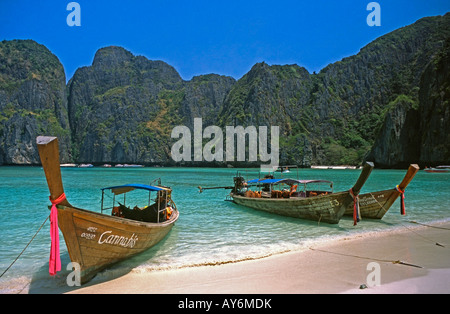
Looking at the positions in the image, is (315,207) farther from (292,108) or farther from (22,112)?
(22,112)

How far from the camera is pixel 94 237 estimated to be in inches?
286

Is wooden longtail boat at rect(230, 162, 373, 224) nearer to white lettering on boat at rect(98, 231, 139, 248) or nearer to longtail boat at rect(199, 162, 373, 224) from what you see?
longtail boat at rect(199, 162, 373, 224)

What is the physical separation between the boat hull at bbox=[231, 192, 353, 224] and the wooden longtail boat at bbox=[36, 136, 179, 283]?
9.55 meters

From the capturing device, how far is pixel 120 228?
7.89 m

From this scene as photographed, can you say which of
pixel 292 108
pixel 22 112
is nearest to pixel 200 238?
pixel 292 108

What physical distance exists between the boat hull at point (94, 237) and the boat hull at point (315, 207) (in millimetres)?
9527

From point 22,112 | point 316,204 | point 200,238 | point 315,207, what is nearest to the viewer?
point 200,238

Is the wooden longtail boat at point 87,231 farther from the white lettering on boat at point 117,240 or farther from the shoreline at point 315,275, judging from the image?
the shoreline at point 315,275

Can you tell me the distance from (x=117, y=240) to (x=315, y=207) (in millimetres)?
10508

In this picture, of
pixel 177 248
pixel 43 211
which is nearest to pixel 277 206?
pixel 177 248

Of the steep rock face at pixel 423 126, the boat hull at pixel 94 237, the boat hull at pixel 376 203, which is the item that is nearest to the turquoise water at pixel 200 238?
the boat hull at pixel 94 237
